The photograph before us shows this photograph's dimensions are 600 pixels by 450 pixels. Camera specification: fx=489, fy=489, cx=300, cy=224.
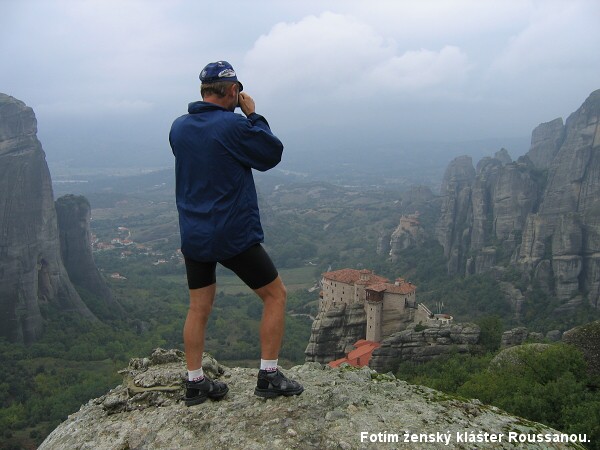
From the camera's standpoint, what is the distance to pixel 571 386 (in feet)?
37.7

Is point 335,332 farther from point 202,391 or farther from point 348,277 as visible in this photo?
point 202,391

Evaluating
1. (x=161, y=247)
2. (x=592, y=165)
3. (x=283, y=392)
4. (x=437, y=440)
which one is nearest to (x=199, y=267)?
(x=283, y=392)

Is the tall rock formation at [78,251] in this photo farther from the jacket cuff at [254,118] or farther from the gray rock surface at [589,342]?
the jacket cuff at [254,118]

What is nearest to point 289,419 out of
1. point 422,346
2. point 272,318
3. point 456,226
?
point 272,318

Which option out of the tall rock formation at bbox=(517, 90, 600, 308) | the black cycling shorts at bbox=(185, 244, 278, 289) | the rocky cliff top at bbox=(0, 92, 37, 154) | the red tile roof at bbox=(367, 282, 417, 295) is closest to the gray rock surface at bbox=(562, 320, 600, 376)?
the red tile roof at bbox=(367, 282, 417, 295)

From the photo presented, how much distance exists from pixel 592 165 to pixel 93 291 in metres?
60.2

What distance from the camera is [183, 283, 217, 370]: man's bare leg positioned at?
14.1 feet

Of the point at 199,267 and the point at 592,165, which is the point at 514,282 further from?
the point at 199,267

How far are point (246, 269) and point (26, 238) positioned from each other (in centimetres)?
4996

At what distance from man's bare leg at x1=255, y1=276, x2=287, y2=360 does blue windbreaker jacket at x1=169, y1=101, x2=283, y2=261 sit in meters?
0.49

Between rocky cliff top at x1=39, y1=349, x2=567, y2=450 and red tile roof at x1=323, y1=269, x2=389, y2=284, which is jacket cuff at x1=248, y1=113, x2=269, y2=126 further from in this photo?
red tile roof at x1=323, y1=269, x2=389, y2=284

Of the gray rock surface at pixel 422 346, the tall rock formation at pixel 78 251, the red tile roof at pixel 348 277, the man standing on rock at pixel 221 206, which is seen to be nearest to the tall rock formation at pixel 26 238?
the tall rock formation at pixel 78 251

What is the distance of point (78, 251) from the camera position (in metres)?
57.3

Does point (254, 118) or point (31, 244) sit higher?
point (254, 118)
